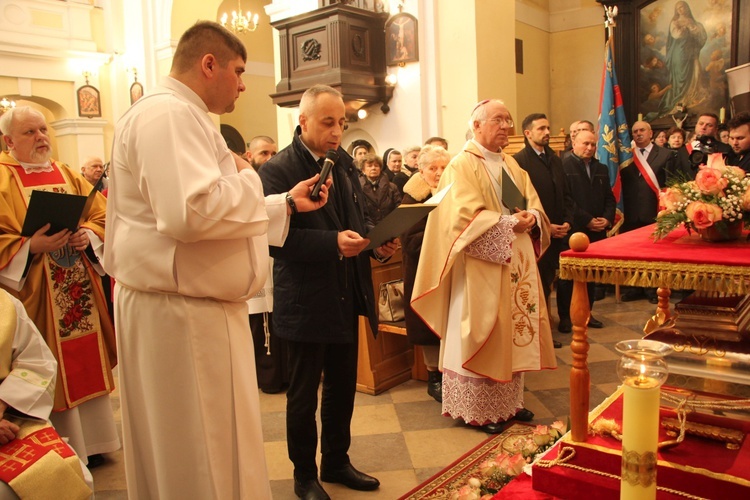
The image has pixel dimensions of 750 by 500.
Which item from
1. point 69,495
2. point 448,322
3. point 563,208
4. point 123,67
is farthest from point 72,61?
point 69,495

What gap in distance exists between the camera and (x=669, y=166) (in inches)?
281

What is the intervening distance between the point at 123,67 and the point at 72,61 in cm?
101

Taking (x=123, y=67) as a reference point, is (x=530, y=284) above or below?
below

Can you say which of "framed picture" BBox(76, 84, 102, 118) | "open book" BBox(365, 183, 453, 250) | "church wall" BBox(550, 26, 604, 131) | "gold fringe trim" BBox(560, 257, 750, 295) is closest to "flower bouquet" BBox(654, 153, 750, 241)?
"gold fringe trim" BBox(560, 257, 750, 295)

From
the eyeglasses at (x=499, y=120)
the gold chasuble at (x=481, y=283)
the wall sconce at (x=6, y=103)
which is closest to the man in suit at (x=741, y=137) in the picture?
the gold chasuble at (x=481, y=283)

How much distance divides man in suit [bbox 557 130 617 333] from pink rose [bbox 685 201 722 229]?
389 cm

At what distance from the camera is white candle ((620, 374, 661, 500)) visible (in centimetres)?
130

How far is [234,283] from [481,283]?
1921 millimetres

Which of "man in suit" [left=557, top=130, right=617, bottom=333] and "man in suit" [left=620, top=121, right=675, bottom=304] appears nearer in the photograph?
"man in suit" [left=557, top=130, right=617, bottom=333]

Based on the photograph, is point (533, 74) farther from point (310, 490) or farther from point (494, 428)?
point (310, 490)

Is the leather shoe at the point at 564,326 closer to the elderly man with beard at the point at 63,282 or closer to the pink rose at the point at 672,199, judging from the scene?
the pink rose at the point at 672,199

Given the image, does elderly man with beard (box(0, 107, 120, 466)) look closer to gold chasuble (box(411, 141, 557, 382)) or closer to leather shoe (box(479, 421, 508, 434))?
gold chasuble (box(411, 141, 557, 382))

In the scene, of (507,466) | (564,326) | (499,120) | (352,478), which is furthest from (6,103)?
A: (507,466)

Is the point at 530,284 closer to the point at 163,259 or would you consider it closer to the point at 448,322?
the point at 448,322
